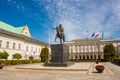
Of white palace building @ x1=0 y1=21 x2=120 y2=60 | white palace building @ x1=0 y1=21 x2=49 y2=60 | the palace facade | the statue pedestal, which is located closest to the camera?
the statue pedestal

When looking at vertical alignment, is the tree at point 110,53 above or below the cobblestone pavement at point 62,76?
above

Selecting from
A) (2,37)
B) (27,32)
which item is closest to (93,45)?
(27,32)

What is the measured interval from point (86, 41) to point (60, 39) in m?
91.8

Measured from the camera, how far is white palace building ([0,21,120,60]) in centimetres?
4519

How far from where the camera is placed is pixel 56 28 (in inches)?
1167

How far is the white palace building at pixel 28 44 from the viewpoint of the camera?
1779 inches

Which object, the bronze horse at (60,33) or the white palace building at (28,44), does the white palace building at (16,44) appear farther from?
the bronze horse at (60,33)

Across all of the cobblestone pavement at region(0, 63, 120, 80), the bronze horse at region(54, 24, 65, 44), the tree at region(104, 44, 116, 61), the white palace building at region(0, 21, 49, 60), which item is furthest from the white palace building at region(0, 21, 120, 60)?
the tree at region(104, 44, 116, 61)

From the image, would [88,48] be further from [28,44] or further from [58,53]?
[58,53]

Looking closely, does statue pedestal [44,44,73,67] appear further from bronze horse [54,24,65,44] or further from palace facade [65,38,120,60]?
palace facade [65,38,120,60]

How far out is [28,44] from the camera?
5769 cm

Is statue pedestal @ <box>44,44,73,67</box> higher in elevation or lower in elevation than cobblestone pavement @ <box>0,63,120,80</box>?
higher

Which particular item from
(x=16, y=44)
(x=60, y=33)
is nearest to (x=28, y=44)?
(x=16, y=44)

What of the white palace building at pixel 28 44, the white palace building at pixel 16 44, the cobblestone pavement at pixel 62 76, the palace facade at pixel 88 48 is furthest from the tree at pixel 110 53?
the palace facade at pixel 88 48
